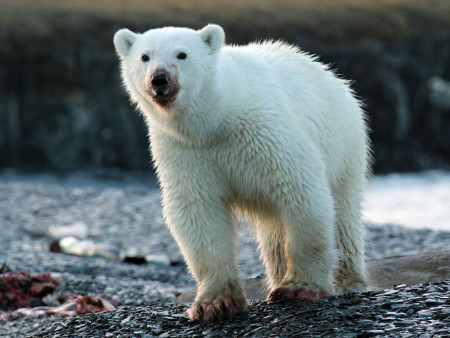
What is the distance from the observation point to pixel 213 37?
15.7 ft

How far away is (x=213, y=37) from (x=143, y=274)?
4679mm

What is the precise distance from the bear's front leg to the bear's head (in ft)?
1.85

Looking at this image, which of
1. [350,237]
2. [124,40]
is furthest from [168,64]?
[350,237]

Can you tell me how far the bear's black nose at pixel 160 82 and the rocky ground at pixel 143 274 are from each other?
4.76 feet

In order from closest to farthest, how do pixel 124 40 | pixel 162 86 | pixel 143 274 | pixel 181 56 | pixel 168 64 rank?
pixel 162 86
pixel 168 64
pixel 181 56
pixel 124 40
pixel 143 274

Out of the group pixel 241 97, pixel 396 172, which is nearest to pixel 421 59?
pixel 396 172

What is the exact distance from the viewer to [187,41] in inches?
185

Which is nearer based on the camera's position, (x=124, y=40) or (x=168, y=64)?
(x=168, y=64)

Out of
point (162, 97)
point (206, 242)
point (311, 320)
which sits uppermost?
Result: point (162, 97)

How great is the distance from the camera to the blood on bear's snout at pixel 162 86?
172 inches

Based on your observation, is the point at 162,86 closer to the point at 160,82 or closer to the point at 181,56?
the point at 160,82

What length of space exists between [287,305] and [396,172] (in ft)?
54.4

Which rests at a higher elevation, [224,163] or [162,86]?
[162,86]

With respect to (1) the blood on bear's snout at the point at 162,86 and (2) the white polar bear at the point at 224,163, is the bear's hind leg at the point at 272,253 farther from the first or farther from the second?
(1) the blood on bear's snout at the point at 162,86
